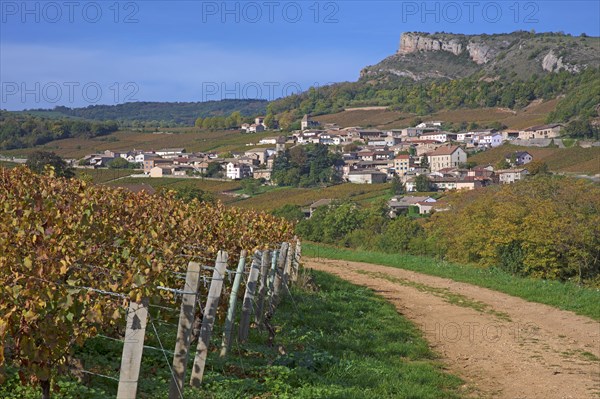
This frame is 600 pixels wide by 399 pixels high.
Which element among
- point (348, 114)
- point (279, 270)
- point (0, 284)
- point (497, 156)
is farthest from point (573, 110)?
point (0, 284)

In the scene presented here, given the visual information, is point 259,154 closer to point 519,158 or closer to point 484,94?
point 519,158

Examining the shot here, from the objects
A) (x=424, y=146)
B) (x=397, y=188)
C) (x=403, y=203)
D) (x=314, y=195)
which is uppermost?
(x=424, y=146)

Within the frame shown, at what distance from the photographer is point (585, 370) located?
9.98 metres

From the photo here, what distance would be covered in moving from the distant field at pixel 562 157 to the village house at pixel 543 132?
5732 mm

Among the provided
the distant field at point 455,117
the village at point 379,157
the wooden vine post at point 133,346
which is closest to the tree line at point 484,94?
the distant field at point 455,117

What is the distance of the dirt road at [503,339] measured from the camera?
9.11m

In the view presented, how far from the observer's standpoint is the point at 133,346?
5039 millimetres

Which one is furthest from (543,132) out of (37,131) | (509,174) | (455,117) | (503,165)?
(37,131)

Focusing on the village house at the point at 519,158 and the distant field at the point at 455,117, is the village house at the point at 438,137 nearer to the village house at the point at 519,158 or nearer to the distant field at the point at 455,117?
the distant field at the point at 455,117

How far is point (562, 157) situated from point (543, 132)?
26.2 metres

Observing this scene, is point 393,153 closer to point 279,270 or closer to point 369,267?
point 369,267

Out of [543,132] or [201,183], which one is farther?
[543,132]

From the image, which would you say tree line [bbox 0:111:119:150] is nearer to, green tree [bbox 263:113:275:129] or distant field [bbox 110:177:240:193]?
distant field [bbox 110:177:240:193]

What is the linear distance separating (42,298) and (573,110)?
138 meters
